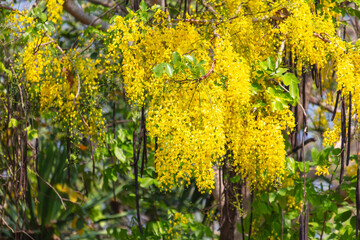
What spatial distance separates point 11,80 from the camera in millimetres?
2707

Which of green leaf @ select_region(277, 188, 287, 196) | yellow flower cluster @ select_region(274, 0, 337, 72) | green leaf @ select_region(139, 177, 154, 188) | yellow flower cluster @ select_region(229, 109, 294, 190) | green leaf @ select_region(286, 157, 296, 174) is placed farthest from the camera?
green leaf @ select_region(139, 177, 154, 188)

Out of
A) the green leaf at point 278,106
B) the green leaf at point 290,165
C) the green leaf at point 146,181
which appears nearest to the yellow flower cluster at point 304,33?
the green leaf at point 278,106

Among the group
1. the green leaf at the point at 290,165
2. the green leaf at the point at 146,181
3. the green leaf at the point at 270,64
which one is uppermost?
the green leaf at the point at 270,64

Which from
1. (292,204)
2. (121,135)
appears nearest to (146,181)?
(121,135)

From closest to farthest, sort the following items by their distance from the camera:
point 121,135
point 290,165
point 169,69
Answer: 1. point 169,69
2. point 290,165
3. point 121,135

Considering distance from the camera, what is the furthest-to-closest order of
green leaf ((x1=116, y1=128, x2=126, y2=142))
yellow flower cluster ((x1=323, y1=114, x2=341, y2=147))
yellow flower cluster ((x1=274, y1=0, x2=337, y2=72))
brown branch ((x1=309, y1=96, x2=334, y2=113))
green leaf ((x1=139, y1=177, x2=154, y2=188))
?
brown branch ((x1=309, y1=96, x2=334, y2=113)), green leaf ((x1=116, y1=128, x2=126, y2=142)), green leaf ((x1=139, y1=177, x2=154, y2=188)), yellow flower cluster ((x1=323, y1=114, x2=341, y2=147)), yellow flower cluster ((x1=274, y1=0, x2=337, y2=72))

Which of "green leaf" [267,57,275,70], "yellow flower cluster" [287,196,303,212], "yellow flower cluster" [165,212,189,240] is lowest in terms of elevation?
"yellow flower cluster" [165,212,189,240]

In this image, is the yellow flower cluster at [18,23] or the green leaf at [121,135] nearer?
the yellow flower cluster at [18,23]

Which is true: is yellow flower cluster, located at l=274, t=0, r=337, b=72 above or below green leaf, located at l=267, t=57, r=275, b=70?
above

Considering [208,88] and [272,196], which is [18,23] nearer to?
[208,88]

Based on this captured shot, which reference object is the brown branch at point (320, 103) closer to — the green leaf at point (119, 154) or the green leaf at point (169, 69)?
the green leaf at point (119, 154)

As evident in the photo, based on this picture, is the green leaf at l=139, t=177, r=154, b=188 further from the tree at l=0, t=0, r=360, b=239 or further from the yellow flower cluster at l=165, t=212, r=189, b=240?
the yellow flower cluster at l=165, t=212, r=189, b=240

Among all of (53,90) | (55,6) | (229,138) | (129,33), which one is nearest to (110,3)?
(55,6)

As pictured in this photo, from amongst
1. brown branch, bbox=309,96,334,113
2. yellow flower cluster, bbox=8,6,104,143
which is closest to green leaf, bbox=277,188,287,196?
yellow flower cluster, bbox=8,6,104,143
